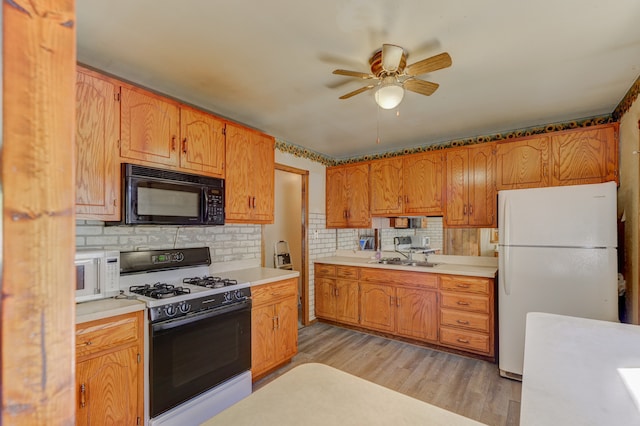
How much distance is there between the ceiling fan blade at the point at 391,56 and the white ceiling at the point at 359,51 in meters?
0.10

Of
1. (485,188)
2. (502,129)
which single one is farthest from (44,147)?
(502,129)

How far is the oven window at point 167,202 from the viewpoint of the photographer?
6.51 feet

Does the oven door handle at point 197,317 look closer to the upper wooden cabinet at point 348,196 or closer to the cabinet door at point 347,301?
the cabinet door at point 347,301

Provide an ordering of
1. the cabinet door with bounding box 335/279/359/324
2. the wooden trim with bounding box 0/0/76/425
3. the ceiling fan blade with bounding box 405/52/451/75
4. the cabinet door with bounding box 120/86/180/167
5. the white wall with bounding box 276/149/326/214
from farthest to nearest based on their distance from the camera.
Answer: the white wall with bounding box 276/149/326/214, the cabinet door with bounding box 335/279/359/324, the cabinet door with bounding box 120/86/180/167, the ceiling fan blade with bounding box 405/52/451/75, the wooden trim with bounding box 0/0/76/425

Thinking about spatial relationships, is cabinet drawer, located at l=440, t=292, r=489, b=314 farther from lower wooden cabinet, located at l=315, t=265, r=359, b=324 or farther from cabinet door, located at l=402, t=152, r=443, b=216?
lower wooden cabinet, located at l=315, t=265, r=359, b=324

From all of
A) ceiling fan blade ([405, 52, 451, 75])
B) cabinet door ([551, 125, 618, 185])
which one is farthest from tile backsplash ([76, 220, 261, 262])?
cabinet door ([551, 125, 618, 185])

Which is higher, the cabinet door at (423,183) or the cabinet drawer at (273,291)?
the cabinet door at (423,183)

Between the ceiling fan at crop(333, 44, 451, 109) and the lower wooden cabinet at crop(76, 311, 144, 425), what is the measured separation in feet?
6.29

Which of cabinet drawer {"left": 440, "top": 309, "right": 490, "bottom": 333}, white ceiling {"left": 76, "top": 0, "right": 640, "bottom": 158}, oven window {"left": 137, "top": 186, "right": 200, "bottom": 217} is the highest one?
white ceiling {"left": 76, "top": 0, "right": 640, "bottom": 158}

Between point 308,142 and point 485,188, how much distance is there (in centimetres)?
213

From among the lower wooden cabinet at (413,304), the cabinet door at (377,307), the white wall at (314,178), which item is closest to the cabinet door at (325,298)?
the lower wooden cabinet at (413,304)

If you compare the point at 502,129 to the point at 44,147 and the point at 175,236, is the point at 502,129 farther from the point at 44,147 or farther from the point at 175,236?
the point at 44,147

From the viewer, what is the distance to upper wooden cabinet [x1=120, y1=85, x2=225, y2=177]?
1.96 meters

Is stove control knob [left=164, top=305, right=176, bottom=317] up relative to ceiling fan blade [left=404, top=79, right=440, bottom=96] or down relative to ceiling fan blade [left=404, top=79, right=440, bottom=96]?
down
